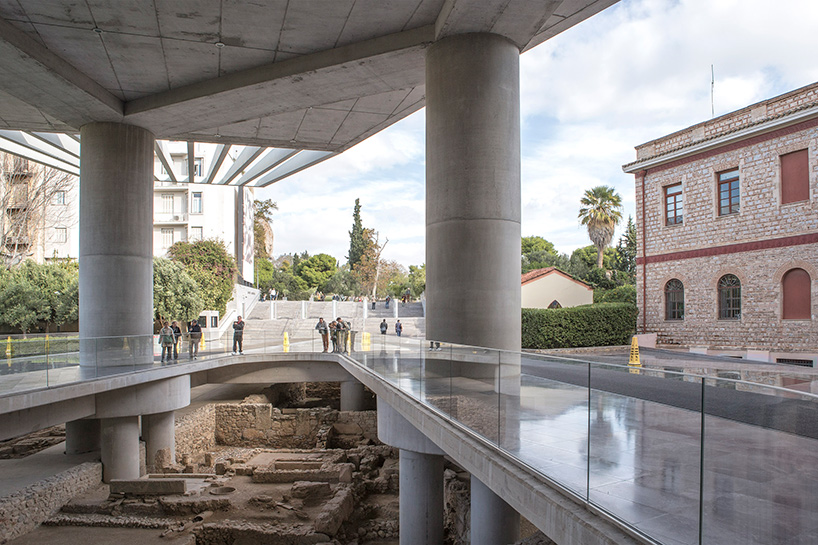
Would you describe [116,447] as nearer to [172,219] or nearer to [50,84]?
[50,84]

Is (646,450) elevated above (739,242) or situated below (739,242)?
below

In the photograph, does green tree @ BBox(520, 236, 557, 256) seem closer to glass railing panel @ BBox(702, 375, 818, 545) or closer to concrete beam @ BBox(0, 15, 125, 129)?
concrete beam @ BBox(0, 15, 125, 129)

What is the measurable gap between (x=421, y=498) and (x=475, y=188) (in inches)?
234

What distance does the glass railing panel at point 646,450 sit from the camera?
11.4ft

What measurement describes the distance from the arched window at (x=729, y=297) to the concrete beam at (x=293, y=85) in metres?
16.2

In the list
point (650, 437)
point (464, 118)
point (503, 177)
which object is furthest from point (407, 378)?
point (650, 437)

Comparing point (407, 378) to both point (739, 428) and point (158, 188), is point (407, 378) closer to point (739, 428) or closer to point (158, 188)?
point (739, 428)

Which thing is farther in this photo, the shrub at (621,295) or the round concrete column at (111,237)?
the shrub at (621,295)

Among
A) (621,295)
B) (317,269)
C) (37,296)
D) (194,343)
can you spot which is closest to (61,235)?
(37,296)

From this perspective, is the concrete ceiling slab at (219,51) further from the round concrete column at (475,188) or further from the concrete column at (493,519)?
the concrete column at (493,519)

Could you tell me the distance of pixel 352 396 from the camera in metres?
25.1

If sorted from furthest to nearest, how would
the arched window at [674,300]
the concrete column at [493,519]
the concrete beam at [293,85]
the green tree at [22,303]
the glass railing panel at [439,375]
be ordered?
the green tree at [22,303] < the arched window at [674,300] < the concrete beam at [293,85] < the concrete column at [493,519] < the glass railing panel at [439,375]

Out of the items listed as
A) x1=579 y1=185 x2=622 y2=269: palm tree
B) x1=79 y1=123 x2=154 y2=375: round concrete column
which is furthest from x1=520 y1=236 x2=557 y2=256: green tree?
x1=79 y1=123 x2=154 y2=375: round concrete column

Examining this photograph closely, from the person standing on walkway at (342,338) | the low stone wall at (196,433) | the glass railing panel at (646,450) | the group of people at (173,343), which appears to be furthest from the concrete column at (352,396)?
the glass railing panel at (646,450)
